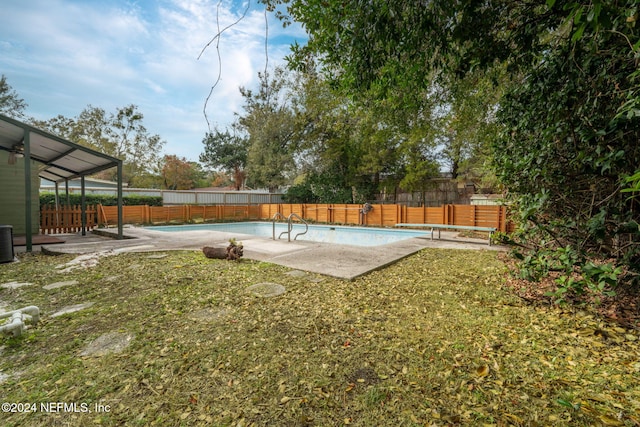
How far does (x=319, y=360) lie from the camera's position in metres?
1.90

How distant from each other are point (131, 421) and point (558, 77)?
3.91m

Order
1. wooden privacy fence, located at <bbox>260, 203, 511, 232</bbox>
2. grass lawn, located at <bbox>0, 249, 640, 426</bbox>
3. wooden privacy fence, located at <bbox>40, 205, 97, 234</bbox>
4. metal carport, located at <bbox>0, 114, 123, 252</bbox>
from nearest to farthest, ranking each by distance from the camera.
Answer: grass lawn, located at <bbox>0, 249, 640, 426</bbox>, metal carport, located at <bbox>0, 114, 123, 252</bbox>, wooden privacy fence, located at <bbox>40, 205, 97, 234</bbox>, wooden privacy fence, located at <bbox>260, 203, 511, 232</bbox>

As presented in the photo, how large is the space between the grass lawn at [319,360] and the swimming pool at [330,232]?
23.0 ft

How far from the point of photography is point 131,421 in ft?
4.47

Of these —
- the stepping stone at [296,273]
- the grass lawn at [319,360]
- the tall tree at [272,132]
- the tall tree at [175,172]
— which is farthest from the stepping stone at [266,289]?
the tall tree at [175,172]

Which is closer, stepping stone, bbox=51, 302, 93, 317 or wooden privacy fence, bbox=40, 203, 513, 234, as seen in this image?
stepping stone, bbox=51, 302, 93, 317

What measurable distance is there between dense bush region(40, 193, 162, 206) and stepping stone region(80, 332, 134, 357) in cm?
1356

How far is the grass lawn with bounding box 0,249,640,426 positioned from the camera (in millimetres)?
1417

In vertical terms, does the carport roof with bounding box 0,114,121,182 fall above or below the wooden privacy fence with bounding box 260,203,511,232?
above

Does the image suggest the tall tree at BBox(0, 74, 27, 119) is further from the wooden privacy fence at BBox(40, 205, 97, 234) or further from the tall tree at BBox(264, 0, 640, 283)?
the tall tree at BBox(264, 0, 640, 283)

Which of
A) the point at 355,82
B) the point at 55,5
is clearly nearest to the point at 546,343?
the point at 355,82

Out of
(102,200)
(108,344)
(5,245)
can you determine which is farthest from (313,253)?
(102,200)

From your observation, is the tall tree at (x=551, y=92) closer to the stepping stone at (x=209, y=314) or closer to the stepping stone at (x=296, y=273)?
the stepping stone at (x=296, y=273)

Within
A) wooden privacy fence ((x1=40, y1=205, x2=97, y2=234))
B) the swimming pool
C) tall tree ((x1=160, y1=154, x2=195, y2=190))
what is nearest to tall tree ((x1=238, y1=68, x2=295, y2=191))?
the swimming pool
